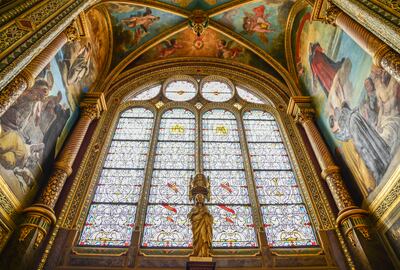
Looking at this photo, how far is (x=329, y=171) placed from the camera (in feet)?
28.5

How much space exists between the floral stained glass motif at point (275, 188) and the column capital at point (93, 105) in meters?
4.91

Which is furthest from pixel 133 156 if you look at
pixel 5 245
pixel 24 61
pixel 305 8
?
pixel 305 8

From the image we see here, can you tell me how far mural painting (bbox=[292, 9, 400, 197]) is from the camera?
7.22m

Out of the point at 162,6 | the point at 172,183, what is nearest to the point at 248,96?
the point at 162,6

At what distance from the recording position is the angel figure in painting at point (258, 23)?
12.4 meters

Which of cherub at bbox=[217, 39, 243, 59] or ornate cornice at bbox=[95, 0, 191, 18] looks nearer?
ornate cornice at bbox=[95, 0, 191, 18]

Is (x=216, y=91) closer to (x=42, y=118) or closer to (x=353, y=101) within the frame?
(x=353, y=101)

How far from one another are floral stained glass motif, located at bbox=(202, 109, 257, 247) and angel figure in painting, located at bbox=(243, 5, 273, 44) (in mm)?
3465

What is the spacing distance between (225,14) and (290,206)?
7.70 m

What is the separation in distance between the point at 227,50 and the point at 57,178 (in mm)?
8604

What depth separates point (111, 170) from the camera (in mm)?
9484

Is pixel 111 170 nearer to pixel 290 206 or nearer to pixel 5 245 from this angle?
pixel 5 245

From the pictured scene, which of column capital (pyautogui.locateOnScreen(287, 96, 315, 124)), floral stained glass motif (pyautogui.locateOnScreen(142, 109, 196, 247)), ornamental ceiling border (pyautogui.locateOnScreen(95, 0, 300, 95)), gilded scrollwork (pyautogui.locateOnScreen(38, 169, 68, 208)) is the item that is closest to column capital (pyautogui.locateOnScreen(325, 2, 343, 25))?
column capital (pyautogui.locateOnScreen(287, 96, 315, 124))

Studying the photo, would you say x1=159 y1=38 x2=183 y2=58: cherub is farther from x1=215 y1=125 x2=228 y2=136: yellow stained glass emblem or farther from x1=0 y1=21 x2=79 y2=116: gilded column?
x1=0 y1=21 x2=79 y2=116: gilded column
